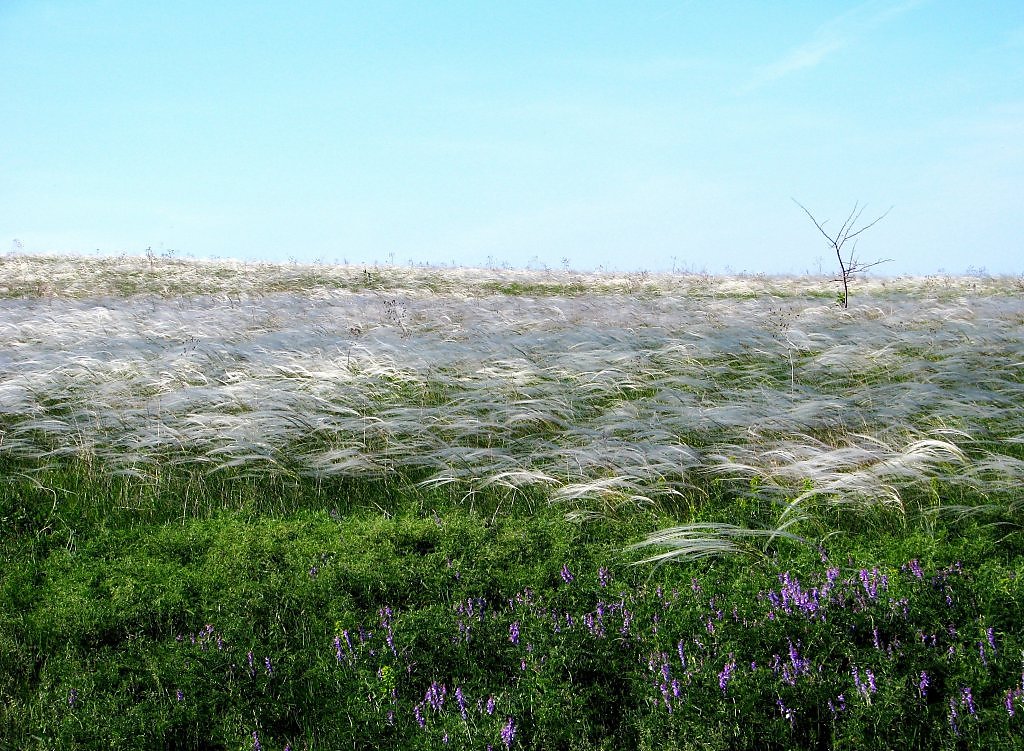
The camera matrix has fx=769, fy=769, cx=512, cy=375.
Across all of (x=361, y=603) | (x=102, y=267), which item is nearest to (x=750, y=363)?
(x=361, y=603)

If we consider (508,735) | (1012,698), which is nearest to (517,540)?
(508,735)

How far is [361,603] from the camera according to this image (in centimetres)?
397

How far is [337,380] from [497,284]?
586 inches

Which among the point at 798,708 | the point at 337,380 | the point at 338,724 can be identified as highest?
the point at 337,380

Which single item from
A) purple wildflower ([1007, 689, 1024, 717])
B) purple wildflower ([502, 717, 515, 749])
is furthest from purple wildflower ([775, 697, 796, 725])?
purple wildflower ([502, 717, 515, 749])

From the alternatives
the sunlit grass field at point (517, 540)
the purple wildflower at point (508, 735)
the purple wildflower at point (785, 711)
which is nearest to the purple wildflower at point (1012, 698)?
the sunlit grass field at point (517, 540)

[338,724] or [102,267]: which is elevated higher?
[102,267]

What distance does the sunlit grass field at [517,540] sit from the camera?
2916 millimetres

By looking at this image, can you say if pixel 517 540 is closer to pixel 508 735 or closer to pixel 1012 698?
pixel 508 735

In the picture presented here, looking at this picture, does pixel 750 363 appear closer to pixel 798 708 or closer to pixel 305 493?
pixel 305 493

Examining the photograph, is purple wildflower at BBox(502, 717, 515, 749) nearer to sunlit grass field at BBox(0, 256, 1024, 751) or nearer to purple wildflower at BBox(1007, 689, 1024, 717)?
sunlit grass field at BBox(0, 256, 1024, 751)

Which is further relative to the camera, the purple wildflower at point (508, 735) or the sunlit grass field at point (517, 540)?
the sunlit grass field at point (517, 540)

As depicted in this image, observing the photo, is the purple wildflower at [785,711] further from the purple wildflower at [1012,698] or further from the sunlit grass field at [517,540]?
the purple wildflower at [1012,698]

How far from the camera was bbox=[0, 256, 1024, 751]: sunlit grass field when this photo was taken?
292 centimetres
